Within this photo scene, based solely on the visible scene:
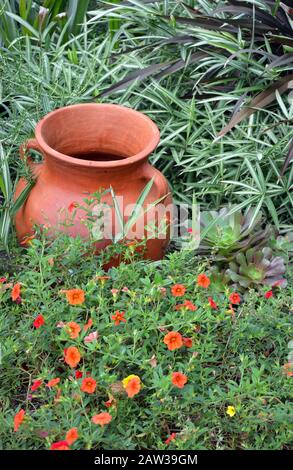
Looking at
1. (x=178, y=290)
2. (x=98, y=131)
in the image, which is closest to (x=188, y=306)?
(x=178, y=290)

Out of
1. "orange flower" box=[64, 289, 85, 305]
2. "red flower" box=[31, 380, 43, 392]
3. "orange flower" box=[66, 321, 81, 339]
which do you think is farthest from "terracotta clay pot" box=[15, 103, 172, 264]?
"red flower" box=[31, 380, 43, 392]

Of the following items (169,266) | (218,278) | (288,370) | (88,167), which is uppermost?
(88,167)

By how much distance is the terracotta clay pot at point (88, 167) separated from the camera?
7.97ft

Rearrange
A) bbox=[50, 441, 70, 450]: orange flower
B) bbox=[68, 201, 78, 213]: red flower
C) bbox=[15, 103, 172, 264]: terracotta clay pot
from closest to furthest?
bbox=[50, 441, 70, 450]: orange flower → bbox=[68, 201, 78, 213]: red flower → bbox=[15, 103, 172, 264]: terracotta clay pot

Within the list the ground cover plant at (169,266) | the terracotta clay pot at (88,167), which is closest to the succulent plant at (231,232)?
the ground cover plant at (169,266)

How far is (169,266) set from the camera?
2.19 meters

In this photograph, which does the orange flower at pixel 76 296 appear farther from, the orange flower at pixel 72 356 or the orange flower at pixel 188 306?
the orange flower at pixel 188 306

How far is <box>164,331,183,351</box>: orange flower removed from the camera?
1924mm

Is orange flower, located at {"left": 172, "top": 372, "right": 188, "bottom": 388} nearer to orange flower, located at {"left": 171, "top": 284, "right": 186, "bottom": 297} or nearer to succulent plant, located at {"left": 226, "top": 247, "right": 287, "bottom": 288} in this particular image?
orange flower, located at {"left": 171, "top": 284, "right": 186, "bottom": 297}

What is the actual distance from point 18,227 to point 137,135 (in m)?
0.52

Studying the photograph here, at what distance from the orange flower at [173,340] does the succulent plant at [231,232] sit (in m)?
0.70

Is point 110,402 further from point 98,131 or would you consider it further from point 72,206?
point 98,131

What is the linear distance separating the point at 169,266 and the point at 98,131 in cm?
74
